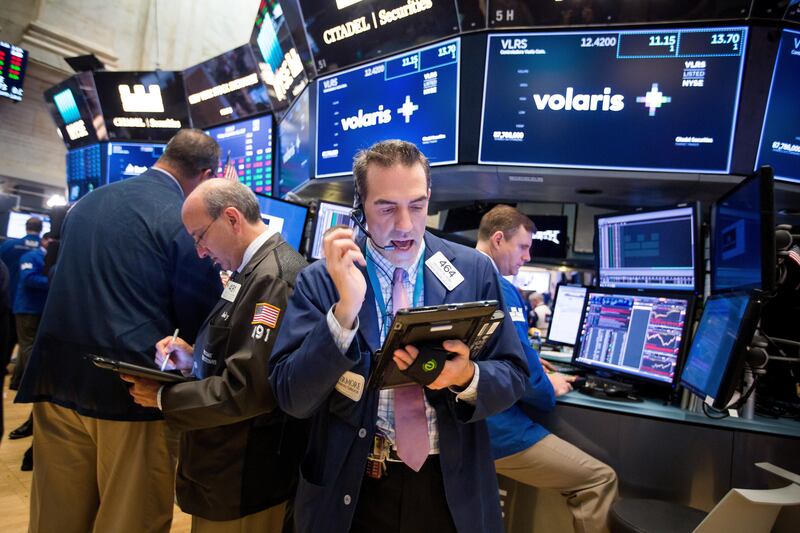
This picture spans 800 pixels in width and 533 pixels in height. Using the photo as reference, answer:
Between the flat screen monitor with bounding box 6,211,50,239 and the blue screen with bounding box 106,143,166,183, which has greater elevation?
the blue screen with bounding box 106,143,166,183

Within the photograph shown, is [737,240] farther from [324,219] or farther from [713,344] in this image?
[324,219]

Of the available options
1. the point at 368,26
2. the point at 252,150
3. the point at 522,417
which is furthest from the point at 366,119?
the point at 522,417

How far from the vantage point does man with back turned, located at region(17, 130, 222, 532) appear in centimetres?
174

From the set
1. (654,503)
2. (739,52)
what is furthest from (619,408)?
(739,52)

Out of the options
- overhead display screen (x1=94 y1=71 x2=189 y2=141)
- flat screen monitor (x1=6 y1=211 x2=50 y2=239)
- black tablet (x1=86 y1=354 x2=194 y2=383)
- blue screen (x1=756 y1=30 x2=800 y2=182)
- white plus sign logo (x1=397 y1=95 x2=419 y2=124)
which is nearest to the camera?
black tablet (x1=86 y1=354 x2=194 y2=383)

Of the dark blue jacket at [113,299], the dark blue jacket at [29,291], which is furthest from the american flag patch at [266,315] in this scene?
Answer: the dark blue jacket at [29,291]

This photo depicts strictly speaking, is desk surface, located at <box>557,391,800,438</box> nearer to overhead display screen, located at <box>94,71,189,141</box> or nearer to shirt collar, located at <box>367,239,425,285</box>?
shirt collar, located at <box>367,239,425,285</box>

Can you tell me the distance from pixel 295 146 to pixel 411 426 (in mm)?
3498

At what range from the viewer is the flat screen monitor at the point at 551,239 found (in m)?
3.59

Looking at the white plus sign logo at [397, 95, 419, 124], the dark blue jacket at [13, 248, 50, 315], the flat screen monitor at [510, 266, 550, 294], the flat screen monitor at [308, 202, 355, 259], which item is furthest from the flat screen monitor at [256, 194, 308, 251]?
the flat screen monitor at [510, 266, 550, 294]

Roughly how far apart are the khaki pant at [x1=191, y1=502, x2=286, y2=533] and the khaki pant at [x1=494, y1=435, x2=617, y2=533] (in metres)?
0.91

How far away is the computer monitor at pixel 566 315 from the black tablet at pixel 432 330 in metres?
2.83

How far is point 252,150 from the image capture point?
5.00 meters

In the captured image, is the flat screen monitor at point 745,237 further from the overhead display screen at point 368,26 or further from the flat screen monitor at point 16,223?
the flat screen monitor at point 16,223
